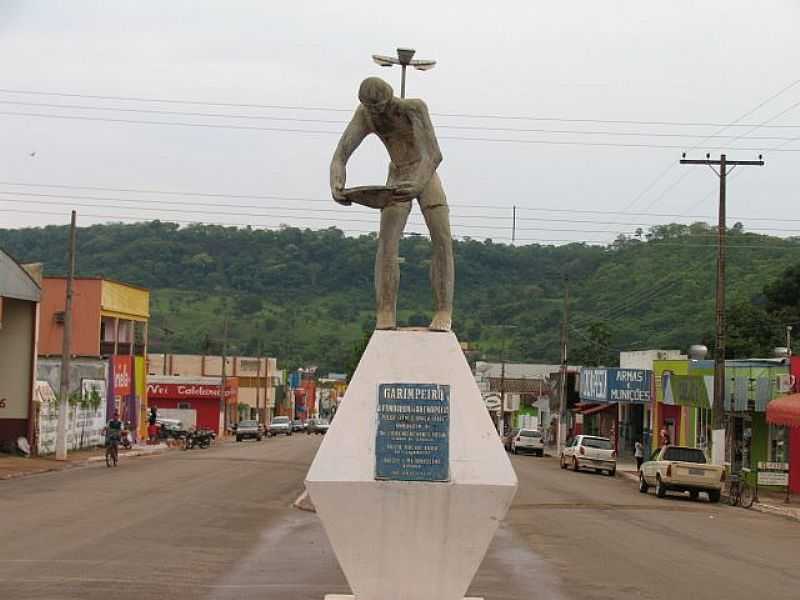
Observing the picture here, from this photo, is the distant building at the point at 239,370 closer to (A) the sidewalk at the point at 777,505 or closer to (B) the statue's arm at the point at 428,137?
(A) the sidewalk at the point at 777,505

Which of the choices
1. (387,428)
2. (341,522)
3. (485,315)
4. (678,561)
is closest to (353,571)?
(341,522)

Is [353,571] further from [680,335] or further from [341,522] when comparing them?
[680,335]

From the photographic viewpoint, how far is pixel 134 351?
67812 mm

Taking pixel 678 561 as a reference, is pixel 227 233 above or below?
above

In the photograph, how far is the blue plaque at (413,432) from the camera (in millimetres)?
9859

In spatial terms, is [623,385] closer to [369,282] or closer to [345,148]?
[369,282]

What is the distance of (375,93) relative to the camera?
10477 mm

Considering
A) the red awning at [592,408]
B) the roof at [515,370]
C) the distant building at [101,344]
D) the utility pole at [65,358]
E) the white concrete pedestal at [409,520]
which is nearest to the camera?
the white concrete pedestal at [409,520]

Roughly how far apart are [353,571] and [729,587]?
6.42 meters

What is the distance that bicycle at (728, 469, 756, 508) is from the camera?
103 feet

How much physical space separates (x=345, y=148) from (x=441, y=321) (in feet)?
5.36

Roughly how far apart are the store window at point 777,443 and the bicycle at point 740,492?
5.56m

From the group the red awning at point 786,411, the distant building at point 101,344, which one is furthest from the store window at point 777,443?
the distant building at point 101,344

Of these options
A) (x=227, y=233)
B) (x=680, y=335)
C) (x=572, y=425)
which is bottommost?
(x=572, y=425)
